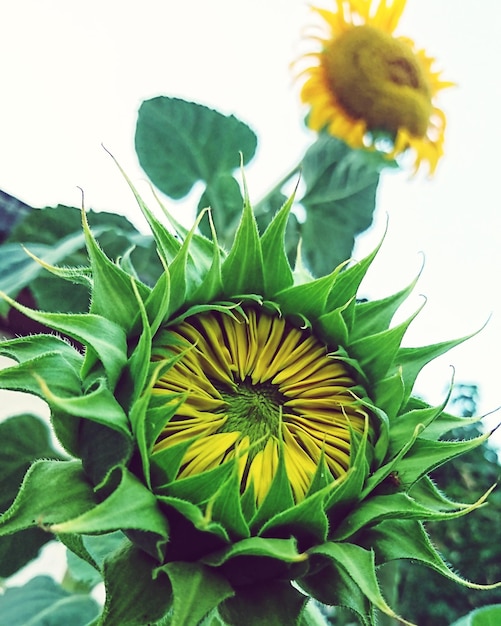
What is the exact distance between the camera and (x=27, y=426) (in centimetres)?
80

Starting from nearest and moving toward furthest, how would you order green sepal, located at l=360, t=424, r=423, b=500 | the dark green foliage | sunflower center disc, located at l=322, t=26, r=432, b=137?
green sepal, located at l=360, t=424, r=423, b=500, sunflower center disc, located at l=322, t=26, r=432, b=137, the dark green foliage

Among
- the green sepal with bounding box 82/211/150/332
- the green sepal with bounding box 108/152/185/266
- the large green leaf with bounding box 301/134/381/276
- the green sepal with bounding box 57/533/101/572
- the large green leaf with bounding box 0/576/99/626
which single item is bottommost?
the large green leaf with bounding box 0/576/99/626

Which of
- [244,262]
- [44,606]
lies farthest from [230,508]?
[44,606]

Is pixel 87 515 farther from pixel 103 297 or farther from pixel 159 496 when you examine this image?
pixel 103 297

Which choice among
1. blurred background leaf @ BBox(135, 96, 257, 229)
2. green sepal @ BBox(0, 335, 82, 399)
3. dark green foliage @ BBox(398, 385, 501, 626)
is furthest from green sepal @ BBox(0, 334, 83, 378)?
dark green foliage @ BBox(398, 385, 501, 626)

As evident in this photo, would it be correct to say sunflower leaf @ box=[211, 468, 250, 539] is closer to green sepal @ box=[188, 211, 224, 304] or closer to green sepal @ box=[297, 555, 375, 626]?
green sepal @ box=[297, 555, 375, 626]

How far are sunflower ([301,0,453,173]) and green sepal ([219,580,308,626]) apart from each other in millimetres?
818

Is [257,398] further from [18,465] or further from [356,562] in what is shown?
[18,465]

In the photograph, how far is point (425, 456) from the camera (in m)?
0.59

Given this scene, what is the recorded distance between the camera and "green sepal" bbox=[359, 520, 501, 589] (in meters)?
0.55

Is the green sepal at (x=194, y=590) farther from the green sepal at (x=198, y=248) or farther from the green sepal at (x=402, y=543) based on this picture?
the green sepal at (x=198, y=248)

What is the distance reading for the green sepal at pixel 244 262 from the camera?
0.62 metres

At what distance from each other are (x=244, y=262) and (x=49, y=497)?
23 cm

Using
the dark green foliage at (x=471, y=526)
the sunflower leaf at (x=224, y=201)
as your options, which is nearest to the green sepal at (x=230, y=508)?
the sunflower leaf at (x=224, y=201)
